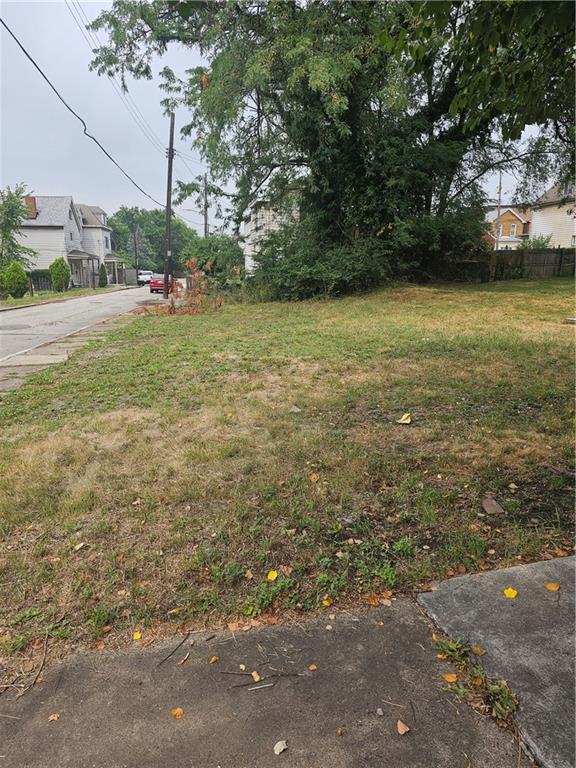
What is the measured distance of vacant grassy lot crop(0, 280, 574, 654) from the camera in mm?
2039

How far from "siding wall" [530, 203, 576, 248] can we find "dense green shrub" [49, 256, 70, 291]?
2880 centimetres

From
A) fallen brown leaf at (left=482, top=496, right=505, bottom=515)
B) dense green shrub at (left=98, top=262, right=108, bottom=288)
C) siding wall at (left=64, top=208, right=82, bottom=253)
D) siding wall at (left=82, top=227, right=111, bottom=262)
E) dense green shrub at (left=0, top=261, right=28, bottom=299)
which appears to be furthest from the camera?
siding wall at (left=82, top=227, right=111, bottom=262)

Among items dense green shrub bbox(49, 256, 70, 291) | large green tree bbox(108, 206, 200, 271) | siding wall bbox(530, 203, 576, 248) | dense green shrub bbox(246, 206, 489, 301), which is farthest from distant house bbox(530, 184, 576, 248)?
large green tree bbox(108, 206, 200, 271)

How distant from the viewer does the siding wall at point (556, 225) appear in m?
28.5

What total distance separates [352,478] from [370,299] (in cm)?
995

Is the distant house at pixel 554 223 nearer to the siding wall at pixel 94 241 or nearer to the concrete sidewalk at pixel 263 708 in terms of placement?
the concrete sidewalk at pixel 263 708

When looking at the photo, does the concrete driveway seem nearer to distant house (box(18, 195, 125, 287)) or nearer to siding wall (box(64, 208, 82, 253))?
distant house (box(18, 195, 125, 287))

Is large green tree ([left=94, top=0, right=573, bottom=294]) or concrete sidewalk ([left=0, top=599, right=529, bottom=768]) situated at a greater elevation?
large green tree ([left=94, top=0, right=573, bottom=294])

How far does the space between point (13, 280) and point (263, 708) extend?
2497 centimetres

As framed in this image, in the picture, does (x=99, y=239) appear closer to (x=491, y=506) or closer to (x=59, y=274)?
(x=59, y=274)

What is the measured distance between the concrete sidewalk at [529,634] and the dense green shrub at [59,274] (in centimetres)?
3150

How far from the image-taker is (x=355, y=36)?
1084 cm

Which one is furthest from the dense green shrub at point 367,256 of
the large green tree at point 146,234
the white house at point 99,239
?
the large green tree at point 146,234

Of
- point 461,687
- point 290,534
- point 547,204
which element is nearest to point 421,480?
point 290,534
